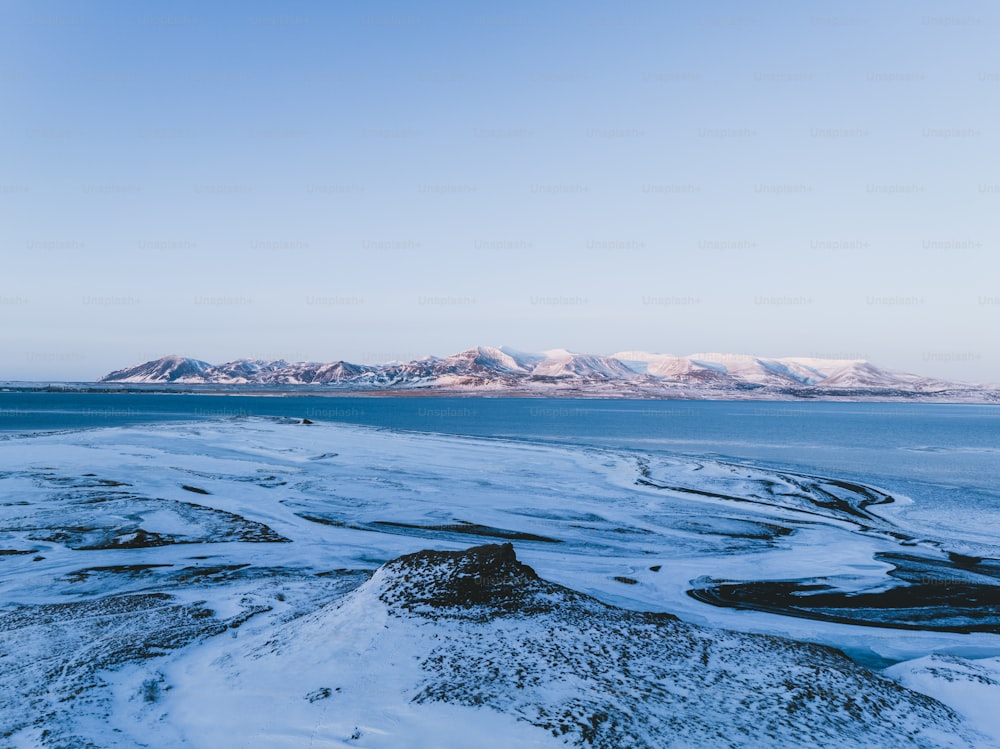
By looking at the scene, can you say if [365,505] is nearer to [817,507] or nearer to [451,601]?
[451,601]

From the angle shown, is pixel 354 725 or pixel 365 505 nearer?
pixel 354 725

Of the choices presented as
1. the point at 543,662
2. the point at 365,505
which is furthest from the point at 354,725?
the point at 365,505

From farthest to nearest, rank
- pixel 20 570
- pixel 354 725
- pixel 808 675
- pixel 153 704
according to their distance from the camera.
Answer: pixel 20 570, pixel 808 675, pixel 153 704, pixel 354 725

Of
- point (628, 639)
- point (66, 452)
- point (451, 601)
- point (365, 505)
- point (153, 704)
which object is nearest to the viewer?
point (153, 704)

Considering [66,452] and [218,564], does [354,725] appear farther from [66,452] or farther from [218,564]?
[66,452]

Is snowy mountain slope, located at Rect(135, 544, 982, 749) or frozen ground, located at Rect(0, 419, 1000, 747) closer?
snowy mountain slope, located at Rect(135, 544, 982, 749)

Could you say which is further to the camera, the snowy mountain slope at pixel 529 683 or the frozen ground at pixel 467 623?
the frozen ground at pixel 467 623

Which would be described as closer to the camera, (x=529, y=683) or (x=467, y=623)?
(x=529, y=683)
